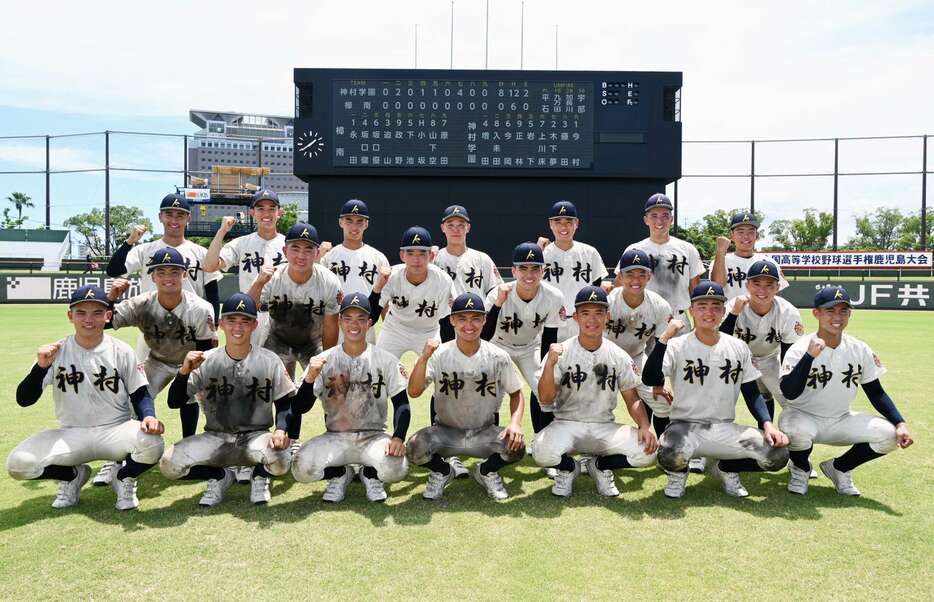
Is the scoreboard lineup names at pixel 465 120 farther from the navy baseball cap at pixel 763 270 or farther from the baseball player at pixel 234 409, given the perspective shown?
the baseball player at pixel 234 409

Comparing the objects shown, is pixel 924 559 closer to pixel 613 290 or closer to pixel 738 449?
pixel 738 449

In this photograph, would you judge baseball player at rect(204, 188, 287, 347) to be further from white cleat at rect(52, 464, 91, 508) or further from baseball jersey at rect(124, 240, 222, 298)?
white cleat at rect(52, 464, 91, 508)

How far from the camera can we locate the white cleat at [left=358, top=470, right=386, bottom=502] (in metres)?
4.61

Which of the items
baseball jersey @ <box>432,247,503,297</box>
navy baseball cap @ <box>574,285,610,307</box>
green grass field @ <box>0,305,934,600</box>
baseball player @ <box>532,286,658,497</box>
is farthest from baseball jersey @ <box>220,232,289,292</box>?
navy baseball cap @ <box>574,285,610,307</box>

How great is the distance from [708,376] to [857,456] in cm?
123

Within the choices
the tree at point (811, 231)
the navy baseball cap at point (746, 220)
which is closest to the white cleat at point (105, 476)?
the navy baseball cap at point (746, 220)

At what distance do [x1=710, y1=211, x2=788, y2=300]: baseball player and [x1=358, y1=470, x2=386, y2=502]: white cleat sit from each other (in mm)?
3889

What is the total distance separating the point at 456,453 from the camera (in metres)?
4.97

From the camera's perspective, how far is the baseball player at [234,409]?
463cm

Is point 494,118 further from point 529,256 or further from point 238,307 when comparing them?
point 238,307

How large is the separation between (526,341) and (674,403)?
1590 millimetres

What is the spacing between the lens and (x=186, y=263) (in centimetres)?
610

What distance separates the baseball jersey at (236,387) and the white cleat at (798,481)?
12.8 ft

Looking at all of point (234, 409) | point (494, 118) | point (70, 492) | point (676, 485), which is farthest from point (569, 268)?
point (494, 118)
